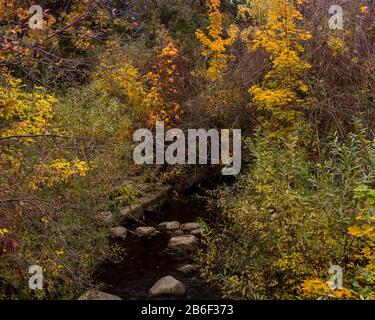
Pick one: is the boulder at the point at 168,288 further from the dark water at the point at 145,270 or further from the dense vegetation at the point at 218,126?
the dense vegetation at the point at 218,126

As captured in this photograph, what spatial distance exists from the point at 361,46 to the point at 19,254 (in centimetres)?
785

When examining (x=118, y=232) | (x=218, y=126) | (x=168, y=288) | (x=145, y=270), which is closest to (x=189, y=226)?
(x=118, y=232)

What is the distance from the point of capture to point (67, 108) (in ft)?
34.4

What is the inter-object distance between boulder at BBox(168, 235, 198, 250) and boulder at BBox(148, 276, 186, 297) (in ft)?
5.10

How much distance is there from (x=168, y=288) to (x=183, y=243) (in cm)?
182

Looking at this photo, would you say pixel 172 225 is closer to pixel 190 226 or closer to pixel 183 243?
pixel 190 226

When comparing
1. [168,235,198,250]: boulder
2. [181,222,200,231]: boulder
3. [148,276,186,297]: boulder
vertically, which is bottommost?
[148,276,186,297]: boulder

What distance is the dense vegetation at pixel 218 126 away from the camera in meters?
4.70

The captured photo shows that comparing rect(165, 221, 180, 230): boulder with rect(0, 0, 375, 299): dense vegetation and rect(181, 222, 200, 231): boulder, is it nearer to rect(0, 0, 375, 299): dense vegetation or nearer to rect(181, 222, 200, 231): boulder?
rect(181, 222, 200, 231): boulder

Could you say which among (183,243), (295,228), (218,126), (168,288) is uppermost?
(218,126)

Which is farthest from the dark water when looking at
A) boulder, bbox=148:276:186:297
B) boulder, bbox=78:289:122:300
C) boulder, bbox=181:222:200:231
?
boulder, bbox=181:222:200:231

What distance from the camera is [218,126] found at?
12578 millimetres

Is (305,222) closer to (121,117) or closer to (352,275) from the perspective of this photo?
(352,275)

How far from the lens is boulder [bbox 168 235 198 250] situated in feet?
28.7
